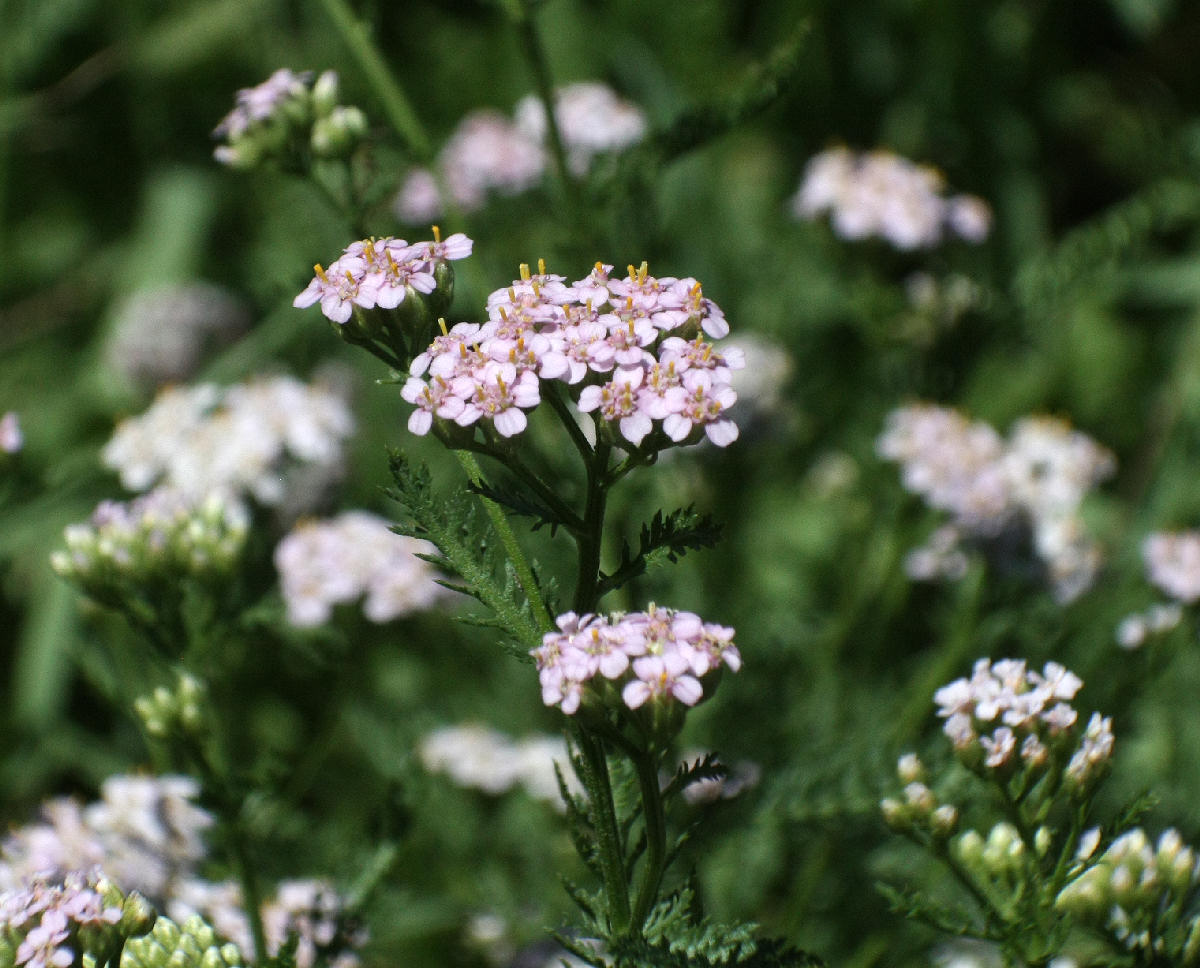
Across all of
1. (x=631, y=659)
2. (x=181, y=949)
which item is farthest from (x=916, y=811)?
(x=181, y=949)

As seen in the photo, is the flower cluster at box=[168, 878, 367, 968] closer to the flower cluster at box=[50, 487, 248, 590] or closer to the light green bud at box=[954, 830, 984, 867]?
the flower cluster at box=[50, 487, 248, 590]

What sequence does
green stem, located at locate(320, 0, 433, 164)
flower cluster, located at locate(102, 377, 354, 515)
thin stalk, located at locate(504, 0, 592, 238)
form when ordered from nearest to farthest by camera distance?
1. thin stalk, located at locate(504, 0, 592, 238)
2. green stem, located at locate(320, 0, 433, 164)
3. flower cluster, located at locate(102, 377, 354, 515)

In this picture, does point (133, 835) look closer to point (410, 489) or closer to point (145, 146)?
point (410, 489)

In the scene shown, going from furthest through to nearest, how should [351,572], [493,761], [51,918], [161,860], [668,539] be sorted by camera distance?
[493,761], [351,572], [161,860], [51,918], [668,539]

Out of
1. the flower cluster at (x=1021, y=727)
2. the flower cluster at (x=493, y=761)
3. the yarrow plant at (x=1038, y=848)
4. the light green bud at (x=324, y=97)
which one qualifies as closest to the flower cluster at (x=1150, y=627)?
the yarrow plant at (x=1038, y=848)

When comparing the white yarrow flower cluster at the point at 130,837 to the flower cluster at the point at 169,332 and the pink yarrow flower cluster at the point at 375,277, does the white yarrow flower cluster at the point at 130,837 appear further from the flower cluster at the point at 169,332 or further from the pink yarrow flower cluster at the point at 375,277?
Result: the flower cluster at the point at 169,332

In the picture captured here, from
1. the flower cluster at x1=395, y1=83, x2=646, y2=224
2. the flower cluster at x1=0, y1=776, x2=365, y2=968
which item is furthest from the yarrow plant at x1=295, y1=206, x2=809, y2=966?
the flower cluster at x1=395, y1=83, x2=646, y2=224

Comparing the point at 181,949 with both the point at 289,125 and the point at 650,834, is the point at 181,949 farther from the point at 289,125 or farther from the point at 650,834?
the point at 289,125
